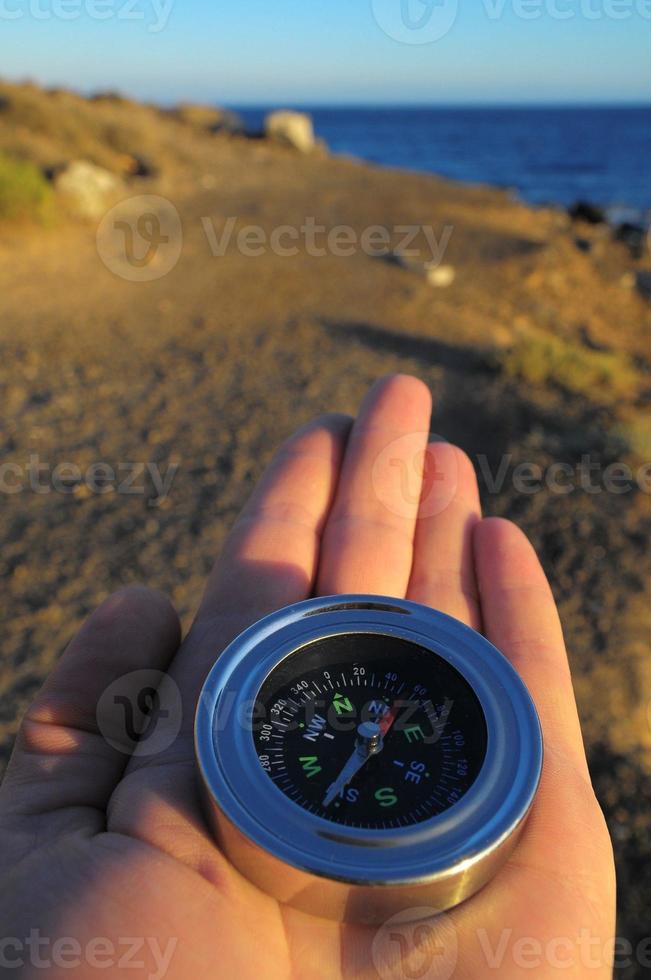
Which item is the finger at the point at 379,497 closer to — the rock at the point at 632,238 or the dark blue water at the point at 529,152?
the rock at the point at 632,238

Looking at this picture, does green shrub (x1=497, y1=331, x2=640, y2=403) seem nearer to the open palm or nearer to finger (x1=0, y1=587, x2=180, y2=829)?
the open palm

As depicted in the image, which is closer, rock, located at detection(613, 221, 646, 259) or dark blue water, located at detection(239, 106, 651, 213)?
rock, located at detection(613, 221, 646, 259)

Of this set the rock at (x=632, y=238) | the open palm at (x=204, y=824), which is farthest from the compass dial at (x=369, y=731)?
the rock at (x=632, y=238)

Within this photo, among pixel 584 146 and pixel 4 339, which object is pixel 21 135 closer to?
pixel 4 339

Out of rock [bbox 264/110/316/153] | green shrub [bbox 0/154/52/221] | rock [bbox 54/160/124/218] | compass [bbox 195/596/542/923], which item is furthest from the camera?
rock [bbox 264/110/316/153]

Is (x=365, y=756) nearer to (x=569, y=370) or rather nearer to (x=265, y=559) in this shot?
(x=265, y=559)

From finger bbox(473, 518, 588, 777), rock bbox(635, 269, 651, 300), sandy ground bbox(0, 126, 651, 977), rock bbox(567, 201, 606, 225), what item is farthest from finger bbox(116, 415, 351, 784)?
rock bbox(567, 201, 606, 225)

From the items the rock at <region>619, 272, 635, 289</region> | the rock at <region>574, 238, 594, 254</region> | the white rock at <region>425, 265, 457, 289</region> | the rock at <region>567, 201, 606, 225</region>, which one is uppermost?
the rock at <region>567, 201, 606, 225</region>
